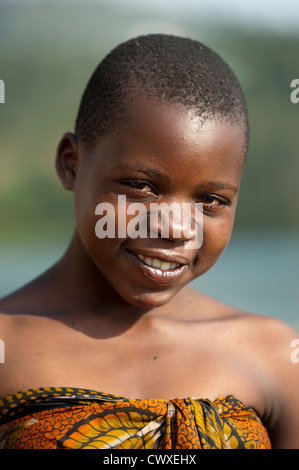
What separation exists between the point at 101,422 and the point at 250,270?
4.29m

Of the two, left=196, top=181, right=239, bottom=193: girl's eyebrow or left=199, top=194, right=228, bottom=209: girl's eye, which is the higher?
left=196, top=181, right=239, bottom=193: girl's eyebrow

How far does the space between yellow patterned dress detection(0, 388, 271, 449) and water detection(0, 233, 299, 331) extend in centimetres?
269

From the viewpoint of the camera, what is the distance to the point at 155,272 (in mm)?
1526

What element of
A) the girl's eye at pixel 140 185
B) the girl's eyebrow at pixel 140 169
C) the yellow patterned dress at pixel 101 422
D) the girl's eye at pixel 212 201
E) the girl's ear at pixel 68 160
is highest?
the girl's ear at pixel 68 160

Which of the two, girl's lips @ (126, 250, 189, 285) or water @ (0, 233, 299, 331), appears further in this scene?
water @ (0, 233, 299, 331)

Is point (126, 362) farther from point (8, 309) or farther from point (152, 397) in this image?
point (8, 309)

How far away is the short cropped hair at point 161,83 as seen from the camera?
1516 millimetres

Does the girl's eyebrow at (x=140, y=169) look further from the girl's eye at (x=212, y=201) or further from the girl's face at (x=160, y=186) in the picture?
the girl's eye at (x=212, y=201)

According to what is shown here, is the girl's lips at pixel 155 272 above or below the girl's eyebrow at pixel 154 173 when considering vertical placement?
below

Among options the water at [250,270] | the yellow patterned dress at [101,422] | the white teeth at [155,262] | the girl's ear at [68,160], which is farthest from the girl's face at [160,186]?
the water at [250,270]

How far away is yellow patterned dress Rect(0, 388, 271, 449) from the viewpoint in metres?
1.47

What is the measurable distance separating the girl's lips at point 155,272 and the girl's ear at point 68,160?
33 centimetres

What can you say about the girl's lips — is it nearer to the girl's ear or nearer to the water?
the girl's ear

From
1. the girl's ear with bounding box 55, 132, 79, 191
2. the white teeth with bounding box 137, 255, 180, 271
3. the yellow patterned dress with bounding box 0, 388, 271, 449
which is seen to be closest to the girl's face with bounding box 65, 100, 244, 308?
the white teeth with bounding box 137, 255, 180, 271
